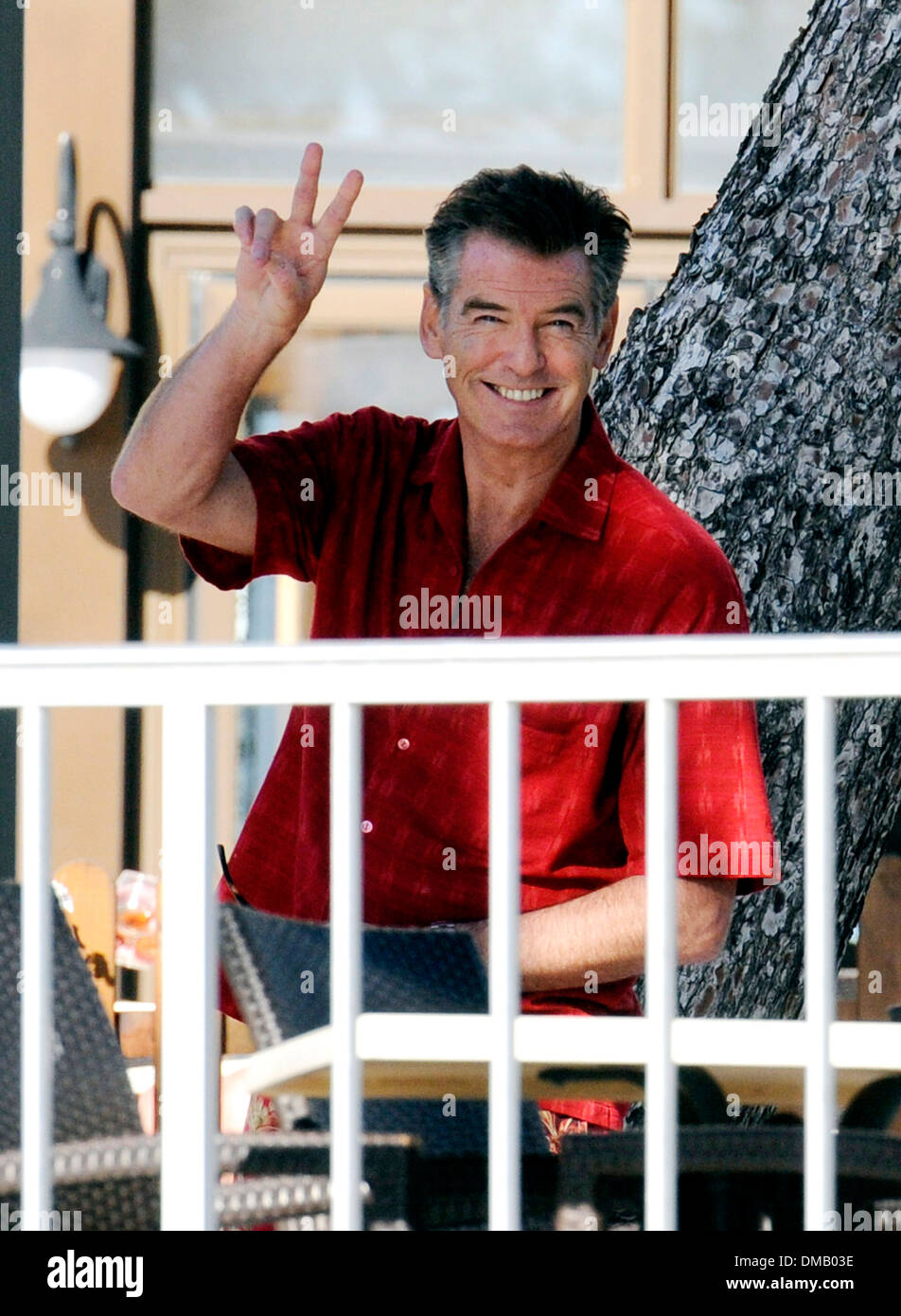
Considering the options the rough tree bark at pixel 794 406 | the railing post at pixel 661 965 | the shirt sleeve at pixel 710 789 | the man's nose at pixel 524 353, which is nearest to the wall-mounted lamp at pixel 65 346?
the rough tree bark at pixel 794 406

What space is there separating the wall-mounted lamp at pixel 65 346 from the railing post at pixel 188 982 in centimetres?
364

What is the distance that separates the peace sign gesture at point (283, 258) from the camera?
7.87ft

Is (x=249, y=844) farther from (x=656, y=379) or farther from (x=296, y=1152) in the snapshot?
(x=656, y=379)

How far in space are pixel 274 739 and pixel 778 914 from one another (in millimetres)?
2785

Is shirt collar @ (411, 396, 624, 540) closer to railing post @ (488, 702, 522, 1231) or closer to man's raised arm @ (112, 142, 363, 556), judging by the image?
man's raised arm @ (112, 142, 363, 556)

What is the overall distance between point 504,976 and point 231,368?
38.1 inches

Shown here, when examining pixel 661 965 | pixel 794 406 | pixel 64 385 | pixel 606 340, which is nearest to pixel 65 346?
pixel 64 385

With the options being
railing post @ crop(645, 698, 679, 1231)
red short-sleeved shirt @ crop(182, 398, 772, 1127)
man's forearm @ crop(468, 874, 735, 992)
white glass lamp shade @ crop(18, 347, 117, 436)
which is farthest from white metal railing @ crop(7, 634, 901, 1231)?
white glass lamp shade @ crop(18, 347, 117, 436)

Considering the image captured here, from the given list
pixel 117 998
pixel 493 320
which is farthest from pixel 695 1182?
pixel 117 998

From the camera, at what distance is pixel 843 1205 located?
6.90 ft

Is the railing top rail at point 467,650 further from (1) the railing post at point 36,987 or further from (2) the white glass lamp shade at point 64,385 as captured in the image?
(2) the white glass lamp shade at point 64,385

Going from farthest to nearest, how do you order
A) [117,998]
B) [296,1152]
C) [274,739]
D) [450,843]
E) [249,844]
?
[274,739] < [117,998] < [249,844] < [450,843] < [296,1152]

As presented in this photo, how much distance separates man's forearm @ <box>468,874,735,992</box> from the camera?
2.21 meters

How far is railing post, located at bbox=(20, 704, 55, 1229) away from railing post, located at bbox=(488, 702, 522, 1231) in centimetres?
47
